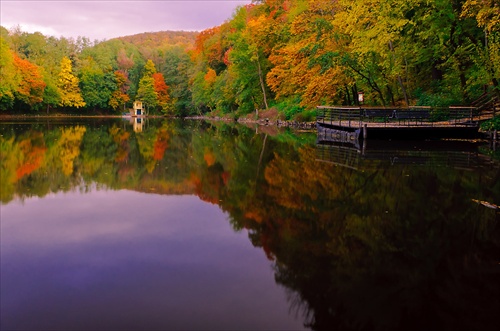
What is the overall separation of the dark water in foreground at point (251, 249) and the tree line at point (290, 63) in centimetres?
1418

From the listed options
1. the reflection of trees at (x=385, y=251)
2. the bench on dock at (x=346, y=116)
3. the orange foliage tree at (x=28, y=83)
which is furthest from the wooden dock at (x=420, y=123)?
the orange foliage tree at (x=28, y=83)

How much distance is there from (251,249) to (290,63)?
36716 mm

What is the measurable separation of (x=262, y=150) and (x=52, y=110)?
71.5 meters

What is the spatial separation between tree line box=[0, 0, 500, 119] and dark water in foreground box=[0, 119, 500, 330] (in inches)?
558

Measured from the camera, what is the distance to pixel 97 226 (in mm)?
8914

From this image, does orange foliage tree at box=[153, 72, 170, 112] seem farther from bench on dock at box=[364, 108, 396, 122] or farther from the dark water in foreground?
the dark water in foreground

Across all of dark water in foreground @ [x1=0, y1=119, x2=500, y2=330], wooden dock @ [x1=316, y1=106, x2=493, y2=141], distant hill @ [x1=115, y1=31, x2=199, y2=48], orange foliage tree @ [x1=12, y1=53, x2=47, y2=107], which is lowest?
dark water in foreground @ [x1=0, y1=119, x2=500, y2=330]

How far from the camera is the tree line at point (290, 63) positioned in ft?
90.6

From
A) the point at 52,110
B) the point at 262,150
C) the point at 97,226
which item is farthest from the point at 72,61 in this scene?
the point at 97,226

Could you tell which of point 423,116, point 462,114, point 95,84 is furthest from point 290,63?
point 95,84

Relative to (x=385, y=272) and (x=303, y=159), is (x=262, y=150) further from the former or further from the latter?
(x=385, y=272)

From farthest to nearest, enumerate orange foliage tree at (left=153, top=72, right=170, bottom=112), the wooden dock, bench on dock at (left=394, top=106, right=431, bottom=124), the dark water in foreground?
1. orange foliage tree at (left=153, top=72, right=170, bottom=112)
2. bench on dock at (left=394, top=106, right=431, bottom=124)
3. the wooden dock
4. the dark water in foreground

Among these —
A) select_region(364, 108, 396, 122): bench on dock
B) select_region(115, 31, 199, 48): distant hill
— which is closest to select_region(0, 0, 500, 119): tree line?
select_region(364, 108, 396, 122): bench on dock

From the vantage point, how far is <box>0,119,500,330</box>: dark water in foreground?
5.29 metres
